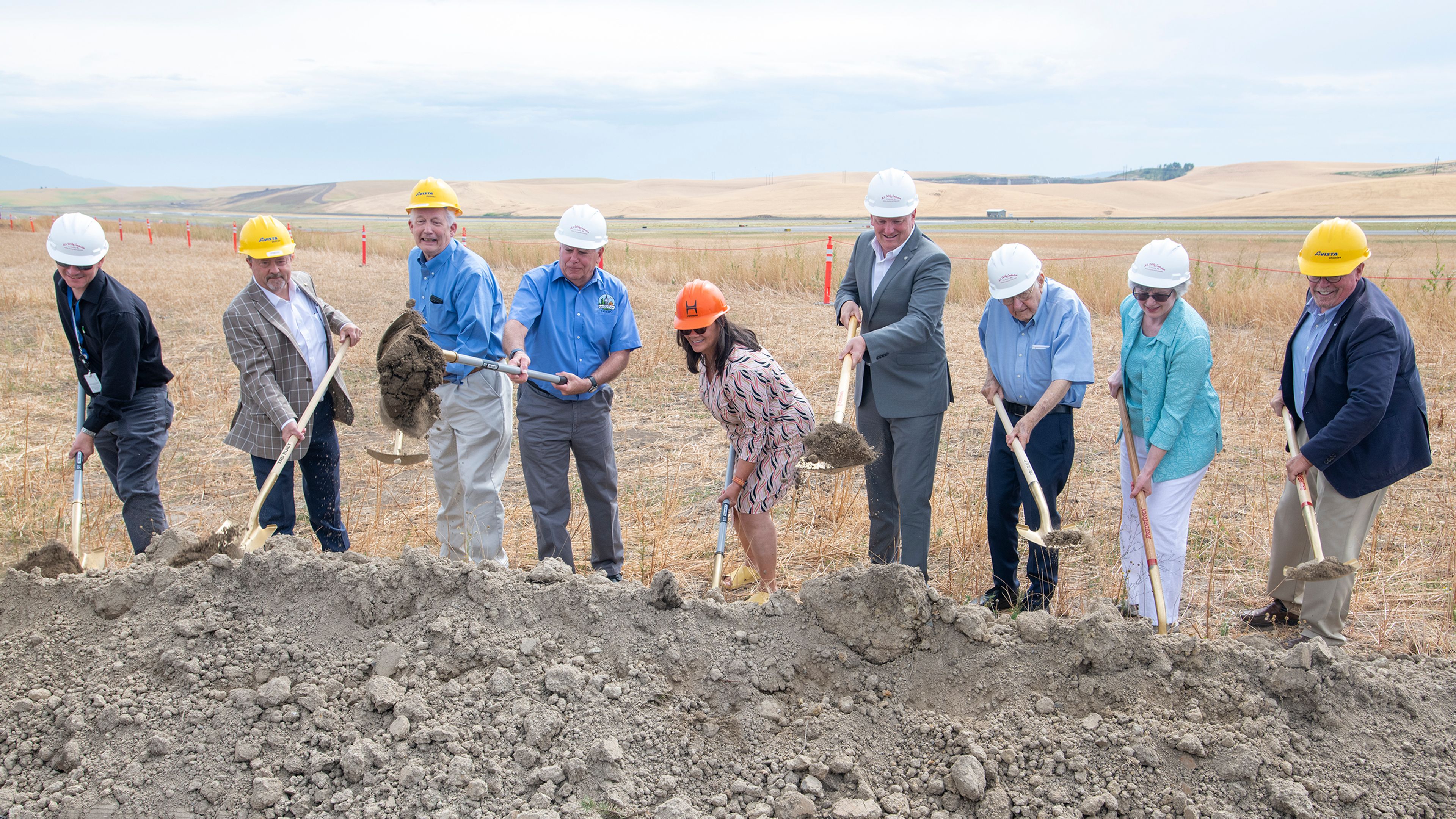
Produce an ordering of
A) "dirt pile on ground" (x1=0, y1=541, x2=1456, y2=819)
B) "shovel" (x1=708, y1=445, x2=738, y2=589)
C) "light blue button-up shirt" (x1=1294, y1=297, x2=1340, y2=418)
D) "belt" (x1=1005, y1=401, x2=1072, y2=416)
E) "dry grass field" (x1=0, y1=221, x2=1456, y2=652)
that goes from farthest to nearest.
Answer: "dry grass field" (x1=0, y1=221, x2=1456, y2=652) → "belt" (x1=1005, y1=401, x2=1072, y2=416) → "shovel" (x1=708, y1=445, x2=738, y2=589) → "light blue button-up shirt" (x1=1294, y1=297, x2=1340, y2=418) → "dirt pile on ground" (x1=0, y1=541, x2=1456, y2=819)

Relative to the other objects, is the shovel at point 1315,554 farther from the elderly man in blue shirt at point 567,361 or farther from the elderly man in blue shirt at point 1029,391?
the elderly man in blue shirt at point 567,361

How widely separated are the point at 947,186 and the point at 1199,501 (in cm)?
7639

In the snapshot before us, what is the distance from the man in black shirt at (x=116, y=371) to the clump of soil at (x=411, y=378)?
1.16 metres

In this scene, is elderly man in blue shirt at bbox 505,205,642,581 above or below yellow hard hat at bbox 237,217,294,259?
below

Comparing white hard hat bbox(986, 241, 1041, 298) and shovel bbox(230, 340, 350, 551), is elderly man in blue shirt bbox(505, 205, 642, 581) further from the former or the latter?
white hard hat bbox(986, 241, 1041, 298)

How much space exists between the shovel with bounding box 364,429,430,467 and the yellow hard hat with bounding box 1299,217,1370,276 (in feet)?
12.3

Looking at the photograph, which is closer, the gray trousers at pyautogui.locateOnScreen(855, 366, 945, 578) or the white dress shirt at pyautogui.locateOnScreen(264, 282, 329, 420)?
the gray trousers at pyautogui.locateOnScreen(855, 366, 945, 578)

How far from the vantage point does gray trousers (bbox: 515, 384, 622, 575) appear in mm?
4188

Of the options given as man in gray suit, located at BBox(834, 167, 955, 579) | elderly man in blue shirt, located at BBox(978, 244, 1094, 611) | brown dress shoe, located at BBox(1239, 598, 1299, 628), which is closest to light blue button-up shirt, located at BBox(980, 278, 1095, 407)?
elderly man in blue shirt, located at BBox(978, 244, 1094, 611)

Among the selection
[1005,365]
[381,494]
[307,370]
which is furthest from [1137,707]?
[381,494]

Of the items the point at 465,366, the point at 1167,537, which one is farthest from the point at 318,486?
the point at 1167,537

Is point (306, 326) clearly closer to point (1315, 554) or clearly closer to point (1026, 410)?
point (1026, 410)

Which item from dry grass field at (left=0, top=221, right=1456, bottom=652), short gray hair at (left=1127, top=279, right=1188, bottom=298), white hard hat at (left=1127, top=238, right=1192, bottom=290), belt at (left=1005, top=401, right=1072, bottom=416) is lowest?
dry grass field at (left=0, top=221, right=1456, bottom=652)

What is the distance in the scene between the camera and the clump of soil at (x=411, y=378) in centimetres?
376
